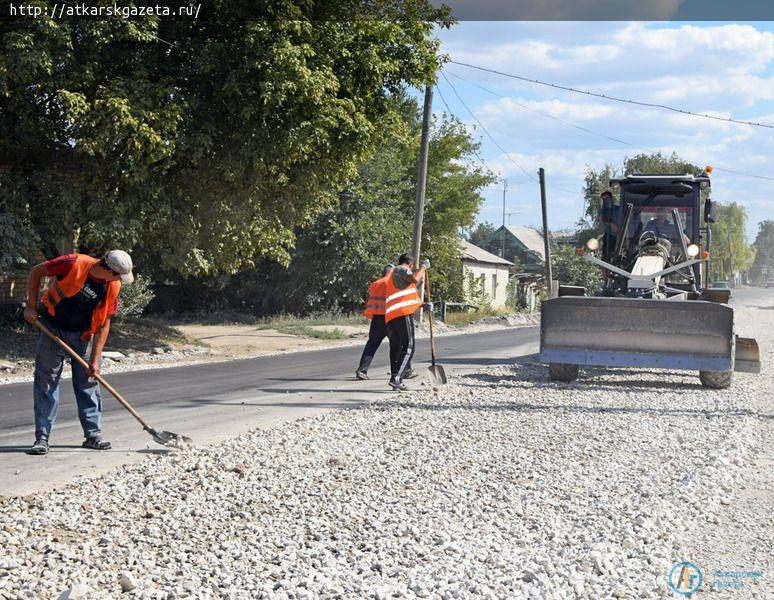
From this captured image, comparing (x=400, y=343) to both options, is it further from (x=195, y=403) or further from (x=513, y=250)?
(x=513, y=250)

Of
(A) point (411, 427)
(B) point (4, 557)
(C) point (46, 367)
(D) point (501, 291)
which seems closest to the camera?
(B) point (4, 557)

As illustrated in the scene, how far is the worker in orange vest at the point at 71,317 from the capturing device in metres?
7.05

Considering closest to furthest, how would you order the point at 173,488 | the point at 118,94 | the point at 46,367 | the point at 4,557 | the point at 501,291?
the point at 4,557
the point at 173,488
the point at 46,367
the point at 118,94
the point at 501,291

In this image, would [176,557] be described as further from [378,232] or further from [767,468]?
[378,232]

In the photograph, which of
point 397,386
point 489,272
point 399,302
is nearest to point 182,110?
point 399,302

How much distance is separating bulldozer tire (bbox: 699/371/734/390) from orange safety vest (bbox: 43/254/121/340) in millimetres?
8522

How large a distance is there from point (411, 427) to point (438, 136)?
32.6 meters

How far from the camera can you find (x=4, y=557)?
4.56m

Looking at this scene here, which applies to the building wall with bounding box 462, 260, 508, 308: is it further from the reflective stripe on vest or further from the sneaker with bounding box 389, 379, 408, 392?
the sneaker with bounding box 389, 379, 408, 392

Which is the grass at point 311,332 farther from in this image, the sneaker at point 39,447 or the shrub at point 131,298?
the sneaker at point 39,447

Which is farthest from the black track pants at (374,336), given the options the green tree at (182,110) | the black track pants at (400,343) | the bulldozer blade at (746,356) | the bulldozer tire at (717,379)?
the bulldozer blade at (746,356)

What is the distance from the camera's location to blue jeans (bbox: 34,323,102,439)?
7168 mm

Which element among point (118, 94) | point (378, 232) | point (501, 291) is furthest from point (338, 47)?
point (501, 291)

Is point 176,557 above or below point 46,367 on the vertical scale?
below
